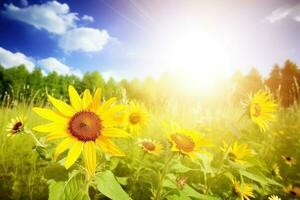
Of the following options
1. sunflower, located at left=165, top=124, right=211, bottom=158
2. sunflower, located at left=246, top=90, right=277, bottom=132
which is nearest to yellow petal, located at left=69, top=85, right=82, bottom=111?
sunflower, located at left=165, top=124, right=211, bottom=158

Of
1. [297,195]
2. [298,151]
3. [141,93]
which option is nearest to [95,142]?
[297,195]

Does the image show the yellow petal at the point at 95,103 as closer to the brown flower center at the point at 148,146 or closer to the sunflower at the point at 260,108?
the sunflower at the point at 260,108

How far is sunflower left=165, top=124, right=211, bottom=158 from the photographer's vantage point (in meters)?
1.33

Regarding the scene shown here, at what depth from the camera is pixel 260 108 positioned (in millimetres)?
1678

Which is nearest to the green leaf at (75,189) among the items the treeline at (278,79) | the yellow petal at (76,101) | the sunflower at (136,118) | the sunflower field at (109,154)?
the sunflower field at (109,154)

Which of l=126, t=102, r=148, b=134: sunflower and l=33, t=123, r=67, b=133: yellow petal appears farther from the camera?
l=126, t=102, r=148, b=134: sunflower

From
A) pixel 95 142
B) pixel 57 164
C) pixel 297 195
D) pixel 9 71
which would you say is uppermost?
pixel 9 71

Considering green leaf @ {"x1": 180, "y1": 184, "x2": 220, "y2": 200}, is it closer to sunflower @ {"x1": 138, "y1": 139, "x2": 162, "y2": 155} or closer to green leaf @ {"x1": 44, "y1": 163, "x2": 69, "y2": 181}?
green leaf @ {"x1": 44, "y1": 163, "x2": 69, "y2": 181}

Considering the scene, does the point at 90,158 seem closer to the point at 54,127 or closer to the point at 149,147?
the point at 54,127

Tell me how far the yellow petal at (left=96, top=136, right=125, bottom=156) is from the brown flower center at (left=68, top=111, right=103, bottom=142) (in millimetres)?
23

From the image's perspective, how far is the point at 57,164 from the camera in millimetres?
1211

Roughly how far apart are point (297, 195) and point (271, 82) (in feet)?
78.5

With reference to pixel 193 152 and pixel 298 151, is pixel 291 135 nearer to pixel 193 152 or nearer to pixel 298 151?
pixel 298 151

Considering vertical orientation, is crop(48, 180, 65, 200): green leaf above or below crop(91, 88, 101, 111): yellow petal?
below
